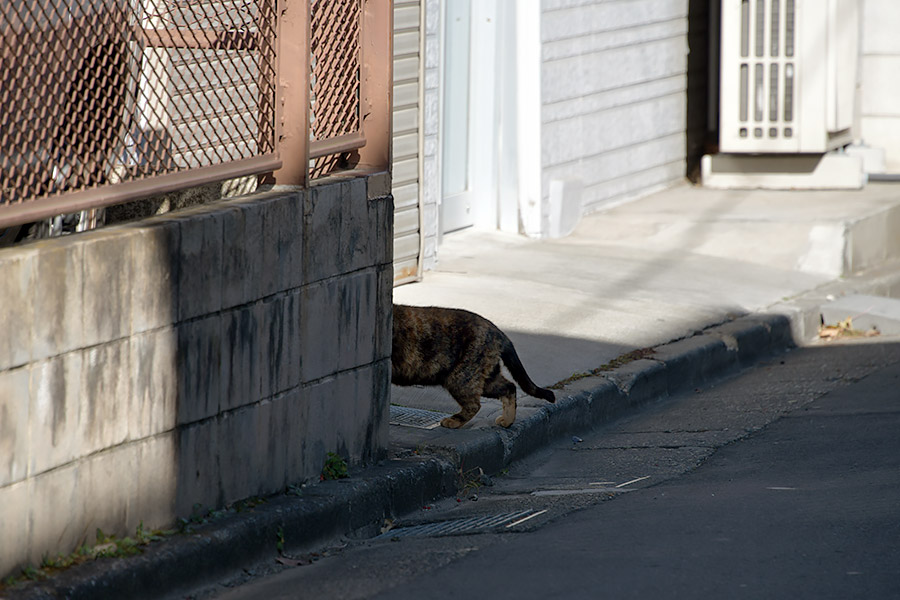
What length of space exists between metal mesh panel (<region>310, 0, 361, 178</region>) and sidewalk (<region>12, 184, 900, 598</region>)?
4.80ft

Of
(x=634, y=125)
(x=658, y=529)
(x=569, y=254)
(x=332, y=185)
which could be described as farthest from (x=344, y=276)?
(x=634, y=125)

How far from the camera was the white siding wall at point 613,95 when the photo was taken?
11648 mm

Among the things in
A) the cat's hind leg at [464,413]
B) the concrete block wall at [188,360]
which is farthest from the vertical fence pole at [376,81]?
the cat's hind leg at [464,413]

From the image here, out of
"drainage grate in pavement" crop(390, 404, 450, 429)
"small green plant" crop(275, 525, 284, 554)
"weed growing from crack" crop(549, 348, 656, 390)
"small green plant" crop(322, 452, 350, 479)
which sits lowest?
"weed growing from crack" crop(549, 348, 656, 390)

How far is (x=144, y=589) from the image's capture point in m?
4.34

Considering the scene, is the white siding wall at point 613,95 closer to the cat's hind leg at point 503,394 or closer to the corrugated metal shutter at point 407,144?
the corrugated metal shutter at point 407,144

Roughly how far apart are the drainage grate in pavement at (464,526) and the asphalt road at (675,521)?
0.09 ft

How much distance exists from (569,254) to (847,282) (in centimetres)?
235

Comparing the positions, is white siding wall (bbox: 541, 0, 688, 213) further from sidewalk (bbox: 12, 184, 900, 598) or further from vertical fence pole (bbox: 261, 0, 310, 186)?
vertical fence pole (bbox: 261, 0, 310, 186)

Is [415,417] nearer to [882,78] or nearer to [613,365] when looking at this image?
[613,365]

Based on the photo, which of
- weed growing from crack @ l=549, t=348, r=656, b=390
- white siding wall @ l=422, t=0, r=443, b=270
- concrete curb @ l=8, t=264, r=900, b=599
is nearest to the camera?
concrete curb @ l=8, t=264, r=900, b=599

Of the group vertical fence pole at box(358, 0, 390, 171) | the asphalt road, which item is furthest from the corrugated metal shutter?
vertical fence pole at box(358, 0, 390, 171)

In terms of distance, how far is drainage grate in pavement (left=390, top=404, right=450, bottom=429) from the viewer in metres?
6.66

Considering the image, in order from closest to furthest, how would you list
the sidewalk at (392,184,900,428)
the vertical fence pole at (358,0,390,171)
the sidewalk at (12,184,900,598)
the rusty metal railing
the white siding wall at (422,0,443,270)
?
1. the rusty metal railing
2. the sidewalk at (12,184,900,598)
3. the vertical fence pole at (358,0,390,171)
4. the sidewalk at (392,184,900,428)
5. the white siding wall at (422,0,443,270)
